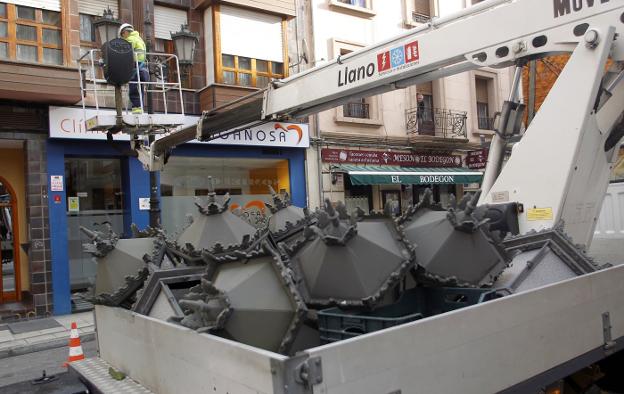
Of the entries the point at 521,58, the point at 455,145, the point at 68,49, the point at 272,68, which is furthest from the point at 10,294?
the point at 455,145

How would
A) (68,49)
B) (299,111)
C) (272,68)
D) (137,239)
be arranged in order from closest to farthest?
(137,239) < (299,111) < (68,49) < (272,68)

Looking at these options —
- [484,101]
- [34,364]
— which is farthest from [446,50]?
[484,101]

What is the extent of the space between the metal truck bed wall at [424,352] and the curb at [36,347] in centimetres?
638

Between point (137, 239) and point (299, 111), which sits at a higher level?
point (299, 111)

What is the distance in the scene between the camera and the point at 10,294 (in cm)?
1244

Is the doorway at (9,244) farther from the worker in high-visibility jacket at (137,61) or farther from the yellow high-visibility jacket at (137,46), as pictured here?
the yellow high-visibility jacket at (137,46)

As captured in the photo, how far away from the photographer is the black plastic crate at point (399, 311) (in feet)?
8.49

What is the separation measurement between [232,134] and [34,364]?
6.73 m

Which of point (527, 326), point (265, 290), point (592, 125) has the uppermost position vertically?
point (592, 125)

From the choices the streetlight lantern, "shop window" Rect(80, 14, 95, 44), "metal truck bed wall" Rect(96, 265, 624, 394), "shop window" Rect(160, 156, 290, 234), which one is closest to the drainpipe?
"shop window" Rect(160, 156, 290, 234)

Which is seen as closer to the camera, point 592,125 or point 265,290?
point 265,290

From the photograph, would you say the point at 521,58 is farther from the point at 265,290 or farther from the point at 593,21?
the point at 265,290

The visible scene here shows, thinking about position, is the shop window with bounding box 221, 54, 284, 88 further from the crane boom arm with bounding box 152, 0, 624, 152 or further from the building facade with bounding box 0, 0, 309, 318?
the crane boom arm with bounding box 152, 0, 624, 152

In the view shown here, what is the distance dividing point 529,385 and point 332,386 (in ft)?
4.12
